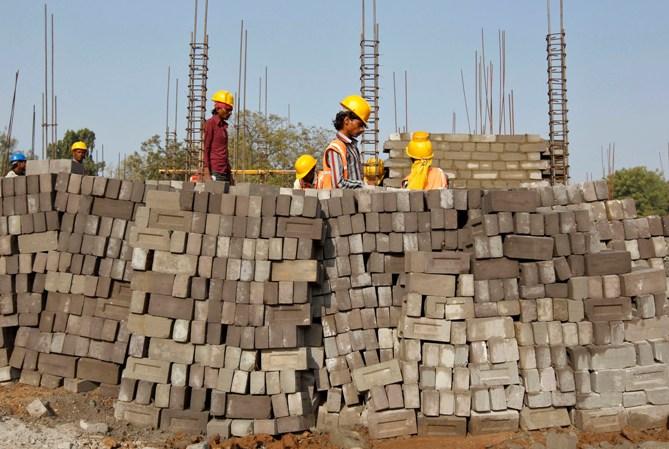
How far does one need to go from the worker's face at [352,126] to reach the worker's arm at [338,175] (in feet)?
0.89

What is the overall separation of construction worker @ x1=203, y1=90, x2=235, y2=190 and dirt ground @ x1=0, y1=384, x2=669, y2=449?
3137mm

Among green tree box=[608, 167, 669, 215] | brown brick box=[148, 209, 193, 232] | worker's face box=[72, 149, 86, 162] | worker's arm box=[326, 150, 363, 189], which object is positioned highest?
green tree box=[608, 167, 669, 215]

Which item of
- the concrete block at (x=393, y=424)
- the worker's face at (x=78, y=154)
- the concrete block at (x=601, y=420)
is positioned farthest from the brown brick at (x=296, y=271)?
Answer: the worker's face at (x=78, y=154)

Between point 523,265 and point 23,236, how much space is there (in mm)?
5423

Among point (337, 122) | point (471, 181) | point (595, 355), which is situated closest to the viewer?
point (595, 355)

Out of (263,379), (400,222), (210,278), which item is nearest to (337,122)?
(400,222)

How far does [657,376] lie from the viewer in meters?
6.88

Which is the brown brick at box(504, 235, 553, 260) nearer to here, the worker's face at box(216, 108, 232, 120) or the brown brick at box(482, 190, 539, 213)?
the brown brick at box(482, 190, 539, 213)

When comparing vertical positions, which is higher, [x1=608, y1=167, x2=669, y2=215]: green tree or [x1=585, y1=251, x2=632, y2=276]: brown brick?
[x1=608, y1=167, x2=669, y2=215]: green tree

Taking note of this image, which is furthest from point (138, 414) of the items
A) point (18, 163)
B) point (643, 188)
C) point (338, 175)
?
point (643, 188)

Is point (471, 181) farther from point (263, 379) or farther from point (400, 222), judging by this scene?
point (263, 379)

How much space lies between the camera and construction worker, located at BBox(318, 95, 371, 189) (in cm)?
768

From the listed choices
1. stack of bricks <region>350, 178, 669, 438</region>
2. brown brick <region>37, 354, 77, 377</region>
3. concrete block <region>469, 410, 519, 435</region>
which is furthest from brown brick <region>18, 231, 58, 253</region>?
concrete block <region>469, 410, 519, 435</region>

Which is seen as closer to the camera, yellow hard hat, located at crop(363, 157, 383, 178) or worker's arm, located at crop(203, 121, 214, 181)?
worker's arm, located at crop(203, 121, 214, 181)
